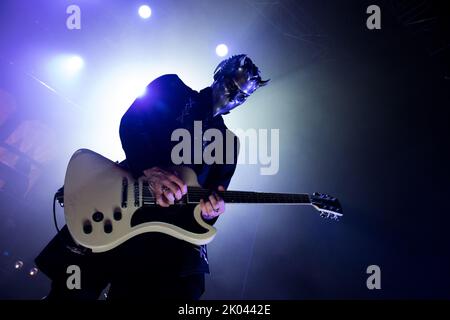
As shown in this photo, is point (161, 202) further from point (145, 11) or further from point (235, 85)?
point (145, 11)

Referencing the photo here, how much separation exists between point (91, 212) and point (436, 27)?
16.5ft

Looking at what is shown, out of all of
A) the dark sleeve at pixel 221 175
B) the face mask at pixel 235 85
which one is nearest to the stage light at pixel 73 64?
the face mask at pixel 235 85

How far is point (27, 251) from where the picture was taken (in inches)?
214

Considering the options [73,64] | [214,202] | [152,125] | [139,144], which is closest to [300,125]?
[152,125]

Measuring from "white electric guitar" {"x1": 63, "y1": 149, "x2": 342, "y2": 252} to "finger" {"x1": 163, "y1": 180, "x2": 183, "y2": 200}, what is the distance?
4.5 inches

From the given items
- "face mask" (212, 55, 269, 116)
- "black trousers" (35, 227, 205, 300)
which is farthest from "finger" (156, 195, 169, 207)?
"face mask" (212, 55, 269, 116)

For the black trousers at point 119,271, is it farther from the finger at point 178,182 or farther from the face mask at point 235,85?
the face mask at point 235,85

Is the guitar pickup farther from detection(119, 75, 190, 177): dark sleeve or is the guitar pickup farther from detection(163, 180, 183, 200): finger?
detection(163, 180, 183, 200): finger

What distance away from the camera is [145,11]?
5.20 meters

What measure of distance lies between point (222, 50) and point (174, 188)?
407 centimetres

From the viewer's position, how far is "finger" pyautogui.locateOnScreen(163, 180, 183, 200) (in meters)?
1.93

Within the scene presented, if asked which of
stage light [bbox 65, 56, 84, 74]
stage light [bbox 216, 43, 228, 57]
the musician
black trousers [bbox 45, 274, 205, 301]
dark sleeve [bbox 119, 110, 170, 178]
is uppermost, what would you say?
stage light [bbox 216, 43, 228, 57]
